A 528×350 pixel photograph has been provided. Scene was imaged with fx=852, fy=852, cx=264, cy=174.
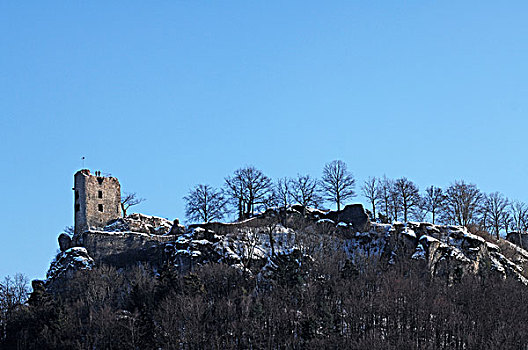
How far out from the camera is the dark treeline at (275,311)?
58.3 meters

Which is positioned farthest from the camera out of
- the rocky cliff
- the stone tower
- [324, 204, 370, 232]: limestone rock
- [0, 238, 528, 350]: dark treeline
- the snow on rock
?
the stone tower

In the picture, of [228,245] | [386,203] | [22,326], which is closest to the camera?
[22,326]

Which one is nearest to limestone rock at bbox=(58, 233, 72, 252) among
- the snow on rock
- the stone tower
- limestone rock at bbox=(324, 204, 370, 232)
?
the snow on rock

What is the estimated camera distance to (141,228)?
7100cm

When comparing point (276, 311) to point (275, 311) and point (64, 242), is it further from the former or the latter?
point (64, 242)

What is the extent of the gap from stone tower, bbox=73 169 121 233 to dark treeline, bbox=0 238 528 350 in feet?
34.6

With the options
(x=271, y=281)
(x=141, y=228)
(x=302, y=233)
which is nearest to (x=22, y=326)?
(x=141, y=228)

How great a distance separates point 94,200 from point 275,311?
2266 cm

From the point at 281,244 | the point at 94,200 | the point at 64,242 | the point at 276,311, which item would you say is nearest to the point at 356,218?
the point at 281,244

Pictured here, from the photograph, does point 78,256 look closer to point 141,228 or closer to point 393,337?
point 141,228

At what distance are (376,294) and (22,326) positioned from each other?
85.7 ft

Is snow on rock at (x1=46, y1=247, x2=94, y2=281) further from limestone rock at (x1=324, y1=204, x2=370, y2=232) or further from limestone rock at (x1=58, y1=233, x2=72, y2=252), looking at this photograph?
limestone rock at (x1=324, y1=204, x2=370, y2=232)

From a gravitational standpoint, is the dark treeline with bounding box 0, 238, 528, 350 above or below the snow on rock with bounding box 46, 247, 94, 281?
below

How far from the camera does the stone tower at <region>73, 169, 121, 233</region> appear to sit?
244ft
